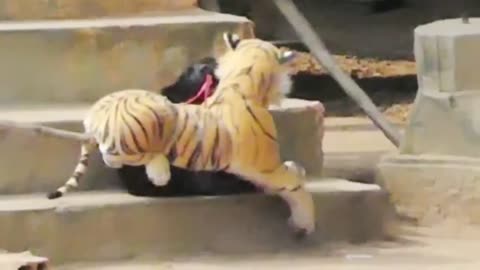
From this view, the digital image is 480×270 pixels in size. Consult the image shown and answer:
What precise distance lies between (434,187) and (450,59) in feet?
1.12

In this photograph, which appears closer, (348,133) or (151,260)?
(151,260)

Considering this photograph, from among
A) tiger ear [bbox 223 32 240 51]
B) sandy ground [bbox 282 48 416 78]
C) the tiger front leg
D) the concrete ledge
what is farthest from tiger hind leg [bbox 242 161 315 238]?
sandy ground [bbox 282 48 416 78]

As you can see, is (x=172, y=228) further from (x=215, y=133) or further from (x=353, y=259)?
(x=353, y=259)

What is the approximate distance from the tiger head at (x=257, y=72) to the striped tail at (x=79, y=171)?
1.01 ft

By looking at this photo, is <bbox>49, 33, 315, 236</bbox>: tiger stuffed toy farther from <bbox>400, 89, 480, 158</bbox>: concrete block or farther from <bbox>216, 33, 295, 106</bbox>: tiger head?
<bbox>400, 89, 480, 158</bbox>: concrete block

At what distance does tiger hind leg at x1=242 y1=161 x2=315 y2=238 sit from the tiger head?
0.15 meters

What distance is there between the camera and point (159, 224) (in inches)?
115

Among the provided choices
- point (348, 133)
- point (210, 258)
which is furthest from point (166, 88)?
point (348, 133)

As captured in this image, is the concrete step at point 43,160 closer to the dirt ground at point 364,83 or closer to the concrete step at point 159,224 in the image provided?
the concrete step at point 159,224

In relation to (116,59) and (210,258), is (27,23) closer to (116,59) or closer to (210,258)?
(116,59)

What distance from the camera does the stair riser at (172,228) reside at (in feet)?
9.36

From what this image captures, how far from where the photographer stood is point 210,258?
2.94 metres

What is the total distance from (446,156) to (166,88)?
0.84m

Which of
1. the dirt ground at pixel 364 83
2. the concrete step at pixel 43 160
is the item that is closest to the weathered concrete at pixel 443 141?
the concrete step at pixel 43 160
